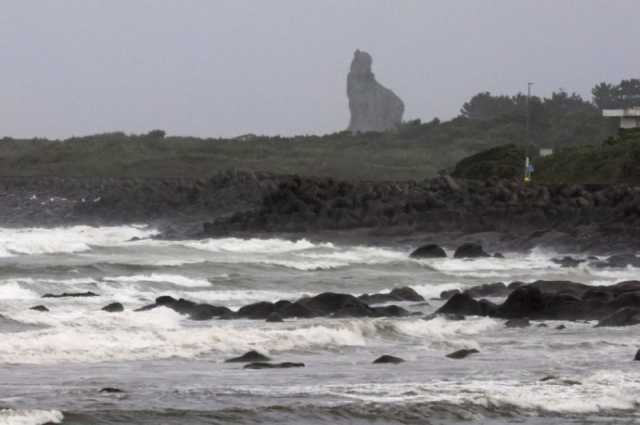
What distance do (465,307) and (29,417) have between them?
9901 mm

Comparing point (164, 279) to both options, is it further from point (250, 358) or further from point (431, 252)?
point (250, 358)

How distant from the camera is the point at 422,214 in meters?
41.9

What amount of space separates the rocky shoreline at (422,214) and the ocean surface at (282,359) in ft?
31.4

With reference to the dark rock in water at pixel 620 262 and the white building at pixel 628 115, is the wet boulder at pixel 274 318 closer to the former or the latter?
the dark rock in water at pixel 620 262

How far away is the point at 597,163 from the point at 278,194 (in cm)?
1739

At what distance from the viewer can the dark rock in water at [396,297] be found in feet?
71.7

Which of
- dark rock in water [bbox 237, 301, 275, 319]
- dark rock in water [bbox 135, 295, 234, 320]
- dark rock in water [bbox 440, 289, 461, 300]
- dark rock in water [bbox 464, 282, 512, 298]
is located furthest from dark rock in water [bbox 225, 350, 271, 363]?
dark rock in water [bbox 440, 289, 461, 300]

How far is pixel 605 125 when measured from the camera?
295 feet

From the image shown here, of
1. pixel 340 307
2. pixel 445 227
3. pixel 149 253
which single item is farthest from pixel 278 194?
pixel 340 307

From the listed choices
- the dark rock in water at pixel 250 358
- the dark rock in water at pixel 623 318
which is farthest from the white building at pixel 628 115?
the dark rock in water at pixel 250 358

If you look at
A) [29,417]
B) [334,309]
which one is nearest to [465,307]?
[334,309]

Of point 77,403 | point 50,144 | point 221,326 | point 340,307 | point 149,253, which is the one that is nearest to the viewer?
point 77,403

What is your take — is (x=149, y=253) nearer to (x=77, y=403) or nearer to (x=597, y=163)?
(x=77, y=403)

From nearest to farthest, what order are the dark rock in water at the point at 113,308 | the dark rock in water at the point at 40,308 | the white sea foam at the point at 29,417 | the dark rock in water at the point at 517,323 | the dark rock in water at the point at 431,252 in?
the white sea foam at the point at 29,417
the dark rock in water at the point at 517,323
the dark rock in water at the point at 40,308
the dark rock in water at the point at 113,308
the dark rock in water at the point at 431,252
